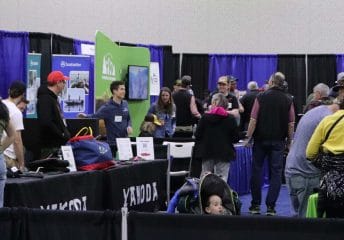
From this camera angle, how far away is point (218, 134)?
8320mm

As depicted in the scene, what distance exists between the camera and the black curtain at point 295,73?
689 inches

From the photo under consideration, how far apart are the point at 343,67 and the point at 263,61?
5.95ft

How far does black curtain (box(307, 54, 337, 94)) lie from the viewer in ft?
56.3

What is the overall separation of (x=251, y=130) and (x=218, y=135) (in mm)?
361

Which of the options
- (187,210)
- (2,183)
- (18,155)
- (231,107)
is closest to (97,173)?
(18,155)

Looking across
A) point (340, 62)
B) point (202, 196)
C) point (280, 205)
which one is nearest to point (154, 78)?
point (340, 62)

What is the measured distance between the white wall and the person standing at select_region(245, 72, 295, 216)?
350 inches

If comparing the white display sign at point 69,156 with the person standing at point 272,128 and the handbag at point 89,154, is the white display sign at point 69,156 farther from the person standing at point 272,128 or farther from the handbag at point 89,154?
the person standing at point 272,128

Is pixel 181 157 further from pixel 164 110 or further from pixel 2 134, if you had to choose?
pixel 2 134

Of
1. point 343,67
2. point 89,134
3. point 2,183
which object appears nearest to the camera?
point 2,183

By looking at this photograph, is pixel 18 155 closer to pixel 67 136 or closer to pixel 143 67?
pixel 67 136

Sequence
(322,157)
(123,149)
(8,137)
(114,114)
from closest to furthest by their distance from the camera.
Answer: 1. (322,157)
2. (8,137)
3. (123,149)
4. (114,114)

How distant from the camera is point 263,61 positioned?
57.7ft

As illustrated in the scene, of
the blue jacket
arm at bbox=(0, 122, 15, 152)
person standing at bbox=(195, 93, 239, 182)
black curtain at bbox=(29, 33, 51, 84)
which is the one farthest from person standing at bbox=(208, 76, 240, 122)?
arm at bbox=(0, 122, 15, 152)
